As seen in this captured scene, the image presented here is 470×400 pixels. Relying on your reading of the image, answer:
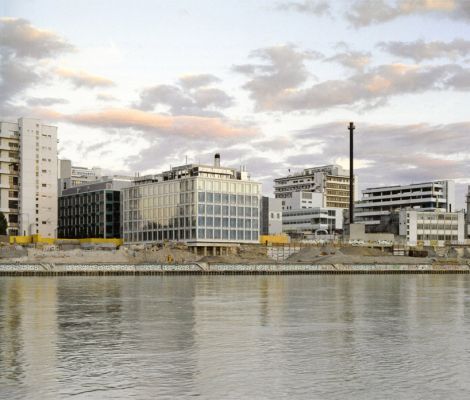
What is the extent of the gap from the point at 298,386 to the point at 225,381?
253 cm

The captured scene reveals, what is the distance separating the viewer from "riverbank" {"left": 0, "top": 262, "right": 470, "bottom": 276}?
145m

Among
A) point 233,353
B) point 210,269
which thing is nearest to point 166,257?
point 210,269

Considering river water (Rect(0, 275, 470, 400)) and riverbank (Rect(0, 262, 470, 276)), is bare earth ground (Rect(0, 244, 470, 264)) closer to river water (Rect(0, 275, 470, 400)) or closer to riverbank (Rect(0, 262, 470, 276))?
riverbank (Rect(0, 262, 470, 276))

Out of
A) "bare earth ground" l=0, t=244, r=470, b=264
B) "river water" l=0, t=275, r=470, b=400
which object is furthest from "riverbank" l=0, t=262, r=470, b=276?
"river water" l=0, t=275, r=470, b=400

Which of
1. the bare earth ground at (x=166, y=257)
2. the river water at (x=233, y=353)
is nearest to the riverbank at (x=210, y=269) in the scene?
the bare earth ground at (x=166, y=257)

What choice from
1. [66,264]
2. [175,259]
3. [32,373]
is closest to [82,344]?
[32,373]

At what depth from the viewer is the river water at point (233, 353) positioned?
24516 millimetres

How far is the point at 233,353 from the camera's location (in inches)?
1266

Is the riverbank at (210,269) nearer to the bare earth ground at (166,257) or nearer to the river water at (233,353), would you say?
the bare earth ground at (166,257)

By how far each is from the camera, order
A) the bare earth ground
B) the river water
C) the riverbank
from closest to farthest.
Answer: the river water → the riverbank → the bare earth ground

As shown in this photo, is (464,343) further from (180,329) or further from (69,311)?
(69,311)

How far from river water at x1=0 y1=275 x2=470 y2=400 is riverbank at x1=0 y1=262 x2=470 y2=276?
8970cm

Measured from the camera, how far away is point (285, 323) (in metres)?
45.5

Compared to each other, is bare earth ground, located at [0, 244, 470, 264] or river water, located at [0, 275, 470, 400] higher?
bare earth ground, located at [0, 244, 470, 264]
